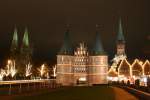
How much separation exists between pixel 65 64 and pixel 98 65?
13.7 m

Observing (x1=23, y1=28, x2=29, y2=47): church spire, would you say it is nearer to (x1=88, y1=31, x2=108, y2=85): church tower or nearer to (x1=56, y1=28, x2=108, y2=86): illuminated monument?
(x1=56, y1=28, x2=108, y2=86): illuminated monument

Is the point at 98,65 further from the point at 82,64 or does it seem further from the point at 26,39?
the point at 26,39

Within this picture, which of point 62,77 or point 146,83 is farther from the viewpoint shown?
point 62,77

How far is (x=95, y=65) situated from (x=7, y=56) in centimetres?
3590

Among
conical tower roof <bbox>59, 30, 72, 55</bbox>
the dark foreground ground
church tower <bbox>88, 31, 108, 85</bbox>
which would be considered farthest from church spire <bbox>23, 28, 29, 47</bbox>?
the dark foreground ground

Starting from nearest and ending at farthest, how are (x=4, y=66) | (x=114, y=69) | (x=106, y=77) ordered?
(x=4, y=66) → (x=106, y=77) → (x=114, y=69)

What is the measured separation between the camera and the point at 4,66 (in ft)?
466

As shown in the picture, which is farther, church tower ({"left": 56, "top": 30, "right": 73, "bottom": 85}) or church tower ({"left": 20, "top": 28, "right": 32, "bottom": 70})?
church tower ({"left": 20, "top": 28, "right": 32, "bottom": 70})

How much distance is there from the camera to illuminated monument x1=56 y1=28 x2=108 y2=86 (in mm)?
151000

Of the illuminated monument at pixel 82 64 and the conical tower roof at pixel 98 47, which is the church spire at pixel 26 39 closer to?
the illuminated monument at pixel 82 64

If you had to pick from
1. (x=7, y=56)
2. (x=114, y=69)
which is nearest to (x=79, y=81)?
(x=114, y=69)

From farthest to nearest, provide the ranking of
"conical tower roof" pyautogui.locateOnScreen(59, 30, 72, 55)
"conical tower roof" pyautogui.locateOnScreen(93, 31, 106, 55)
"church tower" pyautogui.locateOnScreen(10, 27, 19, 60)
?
"conical tower roof" pyautogui.locateOnScreen(93, 31, 106, 55), "conical tower roof" pyautogui.locateOnScreen(59, 30, 72, 55), "church tower" pyautogui.locateOnScreen(10, 27, 19, 60)

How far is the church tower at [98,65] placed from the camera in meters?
152

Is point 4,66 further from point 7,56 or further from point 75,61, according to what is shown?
point 75,61
